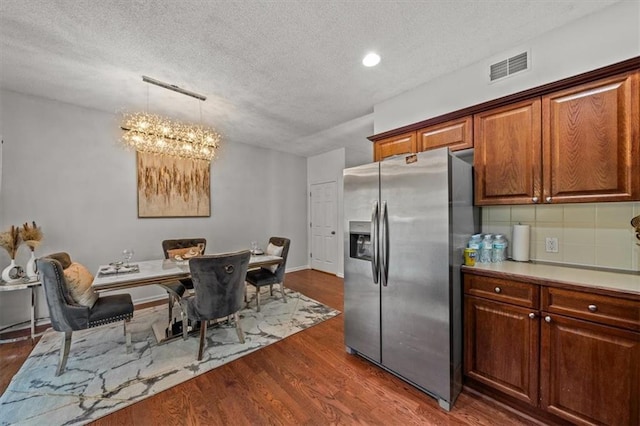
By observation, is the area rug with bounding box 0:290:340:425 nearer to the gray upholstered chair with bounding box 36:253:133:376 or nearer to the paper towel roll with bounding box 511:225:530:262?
the gray upholstered chair with bounding box 36:253:133:376

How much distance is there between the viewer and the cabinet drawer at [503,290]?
160cm

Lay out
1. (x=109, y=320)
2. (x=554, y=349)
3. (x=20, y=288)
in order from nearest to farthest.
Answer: (x=554, y=349) → (x=109, y=320) → (x=20, y=288)

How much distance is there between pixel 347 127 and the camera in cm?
407

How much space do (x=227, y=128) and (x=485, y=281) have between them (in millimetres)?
4064

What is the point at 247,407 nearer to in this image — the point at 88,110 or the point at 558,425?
the point at 558,425

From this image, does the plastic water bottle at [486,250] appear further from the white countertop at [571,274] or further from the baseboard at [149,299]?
the baseboard at [149,299]

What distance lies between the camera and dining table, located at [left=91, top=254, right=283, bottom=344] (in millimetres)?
2205

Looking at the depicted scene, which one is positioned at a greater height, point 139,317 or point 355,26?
point 355,26

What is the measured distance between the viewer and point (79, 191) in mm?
3314

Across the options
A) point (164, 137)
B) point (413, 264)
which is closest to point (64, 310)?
point (164, 137)

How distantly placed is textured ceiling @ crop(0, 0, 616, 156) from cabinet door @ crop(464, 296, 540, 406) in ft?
6.74

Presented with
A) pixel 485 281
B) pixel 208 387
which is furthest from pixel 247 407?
pixel 485 281

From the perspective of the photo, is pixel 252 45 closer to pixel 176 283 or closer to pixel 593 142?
pixel 593 142

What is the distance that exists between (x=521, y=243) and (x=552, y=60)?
144cm
